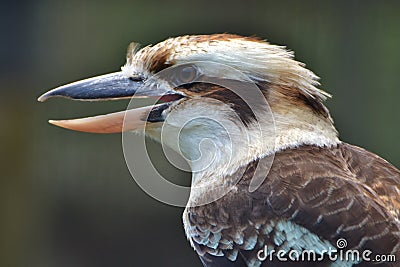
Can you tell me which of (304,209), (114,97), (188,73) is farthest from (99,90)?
(304,209)

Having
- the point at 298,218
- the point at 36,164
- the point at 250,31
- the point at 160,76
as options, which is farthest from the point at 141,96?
the point at 36,164

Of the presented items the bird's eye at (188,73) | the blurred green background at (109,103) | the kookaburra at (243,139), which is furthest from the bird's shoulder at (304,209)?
the blurred green background at (109,103)

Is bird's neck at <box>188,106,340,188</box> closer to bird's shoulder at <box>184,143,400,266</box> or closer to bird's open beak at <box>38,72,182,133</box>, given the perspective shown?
bird's shoulder at <box>184,143,400,266</box>

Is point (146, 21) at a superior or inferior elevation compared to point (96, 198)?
superior

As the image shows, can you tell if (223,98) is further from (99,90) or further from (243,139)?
(99,90)

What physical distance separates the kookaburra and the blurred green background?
2.05 m

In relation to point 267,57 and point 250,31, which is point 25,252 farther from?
point 267,57

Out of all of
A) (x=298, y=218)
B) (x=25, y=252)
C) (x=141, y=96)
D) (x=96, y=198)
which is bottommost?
(x=25, y=252)

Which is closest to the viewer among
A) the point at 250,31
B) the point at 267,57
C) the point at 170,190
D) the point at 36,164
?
the point at 267,57

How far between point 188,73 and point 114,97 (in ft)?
0.75

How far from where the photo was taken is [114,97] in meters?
2.70

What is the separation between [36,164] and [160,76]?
2.72 m

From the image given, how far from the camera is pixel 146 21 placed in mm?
5082

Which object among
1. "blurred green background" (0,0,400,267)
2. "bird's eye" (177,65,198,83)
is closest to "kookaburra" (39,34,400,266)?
"bird's eye" (177,65,198,83)
